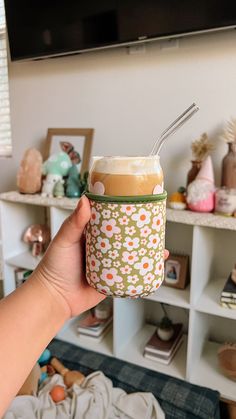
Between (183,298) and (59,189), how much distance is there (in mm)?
713

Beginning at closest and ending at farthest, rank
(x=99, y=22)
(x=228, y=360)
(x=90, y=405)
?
(x=90, y=405)
(x=228, y=360)
(x=99, y=22)

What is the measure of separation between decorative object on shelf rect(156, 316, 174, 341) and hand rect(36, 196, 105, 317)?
0.92m

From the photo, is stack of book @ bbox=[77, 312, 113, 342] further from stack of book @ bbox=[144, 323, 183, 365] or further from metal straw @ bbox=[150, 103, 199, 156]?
metal straw @ bbox=[150, 103, 199, 156]

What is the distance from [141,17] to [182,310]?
1273 mm

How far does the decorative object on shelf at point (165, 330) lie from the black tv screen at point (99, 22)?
47.0 inches

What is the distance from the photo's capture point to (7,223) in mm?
1754

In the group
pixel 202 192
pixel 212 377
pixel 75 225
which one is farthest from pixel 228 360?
pixel 75 225

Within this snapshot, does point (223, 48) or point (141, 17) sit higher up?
point (141, 17)

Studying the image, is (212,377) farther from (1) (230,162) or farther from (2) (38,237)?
(2) (38,237)

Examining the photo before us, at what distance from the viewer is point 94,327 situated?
5.49ft

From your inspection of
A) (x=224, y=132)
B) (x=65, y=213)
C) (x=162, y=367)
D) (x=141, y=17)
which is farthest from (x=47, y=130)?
(x=162, y=367)

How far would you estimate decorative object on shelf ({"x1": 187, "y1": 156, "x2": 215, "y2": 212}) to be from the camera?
1343mm

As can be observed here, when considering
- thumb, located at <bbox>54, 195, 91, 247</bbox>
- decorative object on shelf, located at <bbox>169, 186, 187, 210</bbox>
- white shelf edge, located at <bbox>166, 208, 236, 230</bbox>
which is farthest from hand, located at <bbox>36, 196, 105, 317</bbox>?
decorative object on shelf, located at <bbox>169, 186, 187, 210</bbox>

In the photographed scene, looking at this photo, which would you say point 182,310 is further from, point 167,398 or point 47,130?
point 47,130
